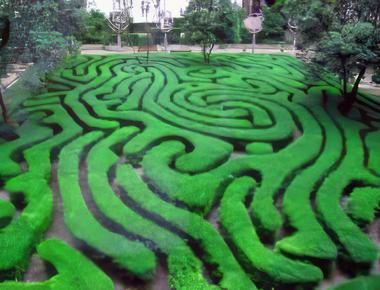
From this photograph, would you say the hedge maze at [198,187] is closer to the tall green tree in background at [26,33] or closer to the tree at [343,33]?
the tree at [343,33]

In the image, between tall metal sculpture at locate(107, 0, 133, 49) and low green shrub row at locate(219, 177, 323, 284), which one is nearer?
low green shrub row at locate(219, 177, 323, 284)

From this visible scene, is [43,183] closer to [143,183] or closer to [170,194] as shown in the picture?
[143,183]

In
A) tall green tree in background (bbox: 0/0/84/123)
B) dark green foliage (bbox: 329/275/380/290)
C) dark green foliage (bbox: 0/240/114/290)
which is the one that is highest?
tall green tree in background (bbox: 0/0/84/123)

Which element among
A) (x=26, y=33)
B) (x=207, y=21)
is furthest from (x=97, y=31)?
(x=26, y=33)

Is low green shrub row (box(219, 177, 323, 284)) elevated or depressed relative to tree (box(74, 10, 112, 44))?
depressed

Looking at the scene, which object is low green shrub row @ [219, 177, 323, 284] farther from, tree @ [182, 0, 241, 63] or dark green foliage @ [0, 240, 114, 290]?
tree @ [182, 0, 241, 63]

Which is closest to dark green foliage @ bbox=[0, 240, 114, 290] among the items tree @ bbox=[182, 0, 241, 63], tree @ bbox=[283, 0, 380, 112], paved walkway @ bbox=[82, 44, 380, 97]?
tree @ bbox=[283, 0, 380, 112]
